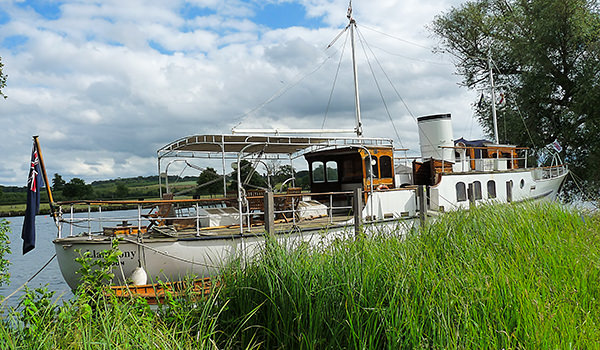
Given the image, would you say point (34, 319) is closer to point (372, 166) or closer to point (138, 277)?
point (138, 277)

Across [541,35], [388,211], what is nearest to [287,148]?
[388,211]

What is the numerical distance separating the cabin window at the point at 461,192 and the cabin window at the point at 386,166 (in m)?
2.95

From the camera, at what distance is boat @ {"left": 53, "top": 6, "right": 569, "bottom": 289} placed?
35.5 ft

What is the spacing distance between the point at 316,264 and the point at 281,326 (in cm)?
80

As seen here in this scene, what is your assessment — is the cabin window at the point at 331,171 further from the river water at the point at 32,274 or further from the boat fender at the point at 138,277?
the river water at the point at 32,274

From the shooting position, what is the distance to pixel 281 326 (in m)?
5.25

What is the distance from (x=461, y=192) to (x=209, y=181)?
908cm

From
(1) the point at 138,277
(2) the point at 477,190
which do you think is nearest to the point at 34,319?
(1) the point at 138,277

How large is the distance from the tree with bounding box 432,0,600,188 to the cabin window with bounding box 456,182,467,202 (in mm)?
10635

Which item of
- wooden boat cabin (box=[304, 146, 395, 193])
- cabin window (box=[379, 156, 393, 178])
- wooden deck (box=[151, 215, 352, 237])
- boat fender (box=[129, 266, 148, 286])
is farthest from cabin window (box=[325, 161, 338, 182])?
boat fender (box=[129, 266, 148, 286])

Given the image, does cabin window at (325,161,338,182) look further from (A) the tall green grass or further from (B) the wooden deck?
(A) the tall green grass

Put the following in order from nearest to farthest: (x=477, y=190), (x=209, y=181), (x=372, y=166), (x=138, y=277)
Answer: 1. (x=138, y=277)
2. (x=209, y=181)
3. (x=372, y=166)
4. (x=477, y=190)

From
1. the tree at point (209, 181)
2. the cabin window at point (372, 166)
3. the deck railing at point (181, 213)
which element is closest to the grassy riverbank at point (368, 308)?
the deck railing at point (181, 213)

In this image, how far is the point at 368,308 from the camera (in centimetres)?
432
